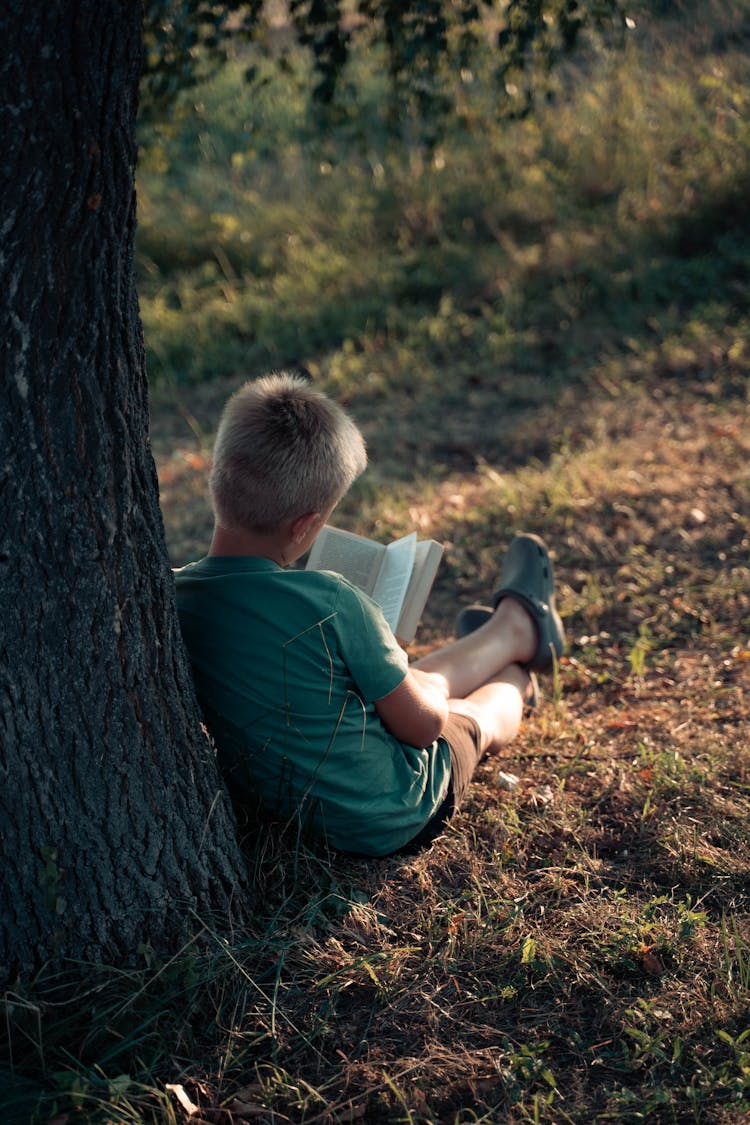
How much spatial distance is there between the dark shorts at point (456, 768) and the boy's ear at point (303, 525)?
30.5 inches

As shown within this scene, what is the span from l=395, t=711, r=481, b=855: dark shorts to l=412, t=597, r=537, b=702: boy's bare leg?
0.31 metres

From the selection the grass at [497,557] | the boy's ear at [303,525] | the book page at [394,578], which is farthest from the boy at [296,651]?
the book page at [394,578]

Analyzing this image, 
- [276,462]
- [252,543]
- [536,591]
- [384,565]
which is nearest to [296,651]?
[252,543]

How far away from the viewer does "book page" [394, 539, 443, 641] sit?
131 inches

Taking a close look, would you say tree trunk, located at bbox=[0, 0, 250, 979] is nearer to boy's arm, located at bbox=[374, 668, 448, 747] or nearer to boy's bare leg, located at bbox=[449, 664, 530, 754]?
boy's arm, located at bbox=[374, 668, 448, 747]

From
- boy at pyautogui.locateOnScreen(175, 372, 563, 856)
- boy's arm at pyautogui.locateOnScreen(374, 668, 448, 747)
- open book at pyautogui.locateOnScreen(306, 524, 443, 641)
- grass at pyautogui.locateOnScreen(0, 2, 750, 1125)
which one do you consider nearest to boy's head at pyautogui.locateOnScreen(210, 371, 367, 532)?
boy at pyautogui.locateOnScreen(175, 372, 563, 856)

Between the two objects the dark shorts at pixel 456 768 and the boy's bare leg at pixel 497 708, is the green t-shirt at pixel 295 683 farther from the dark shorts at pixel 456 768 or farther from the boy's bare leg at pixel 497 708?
the boy's bare leg at pixel 497 708

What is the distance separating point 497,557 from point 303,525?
2528 mm

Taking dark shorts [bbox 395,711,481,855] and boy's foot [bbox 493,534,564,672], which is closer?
dark shorts [bbox 395,711,481,855]

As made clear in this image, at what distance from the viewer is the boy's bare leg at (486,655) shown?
377cm

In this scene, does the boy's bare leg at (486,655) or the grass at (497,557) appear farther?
the boy's bare leg at (486,655)

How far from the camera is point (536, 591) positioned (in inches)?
164

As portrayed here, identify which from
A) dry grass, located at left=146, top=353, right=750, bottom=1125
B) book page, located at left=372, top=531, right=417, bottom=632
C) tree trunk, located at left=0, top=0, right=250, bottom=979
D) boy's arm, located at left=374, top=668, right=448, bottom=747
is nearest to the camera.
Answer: tree trunk, located at left=0, top=0, right=250, bottom=979

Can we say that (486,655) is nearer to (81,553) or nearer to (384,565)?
(384,565)
